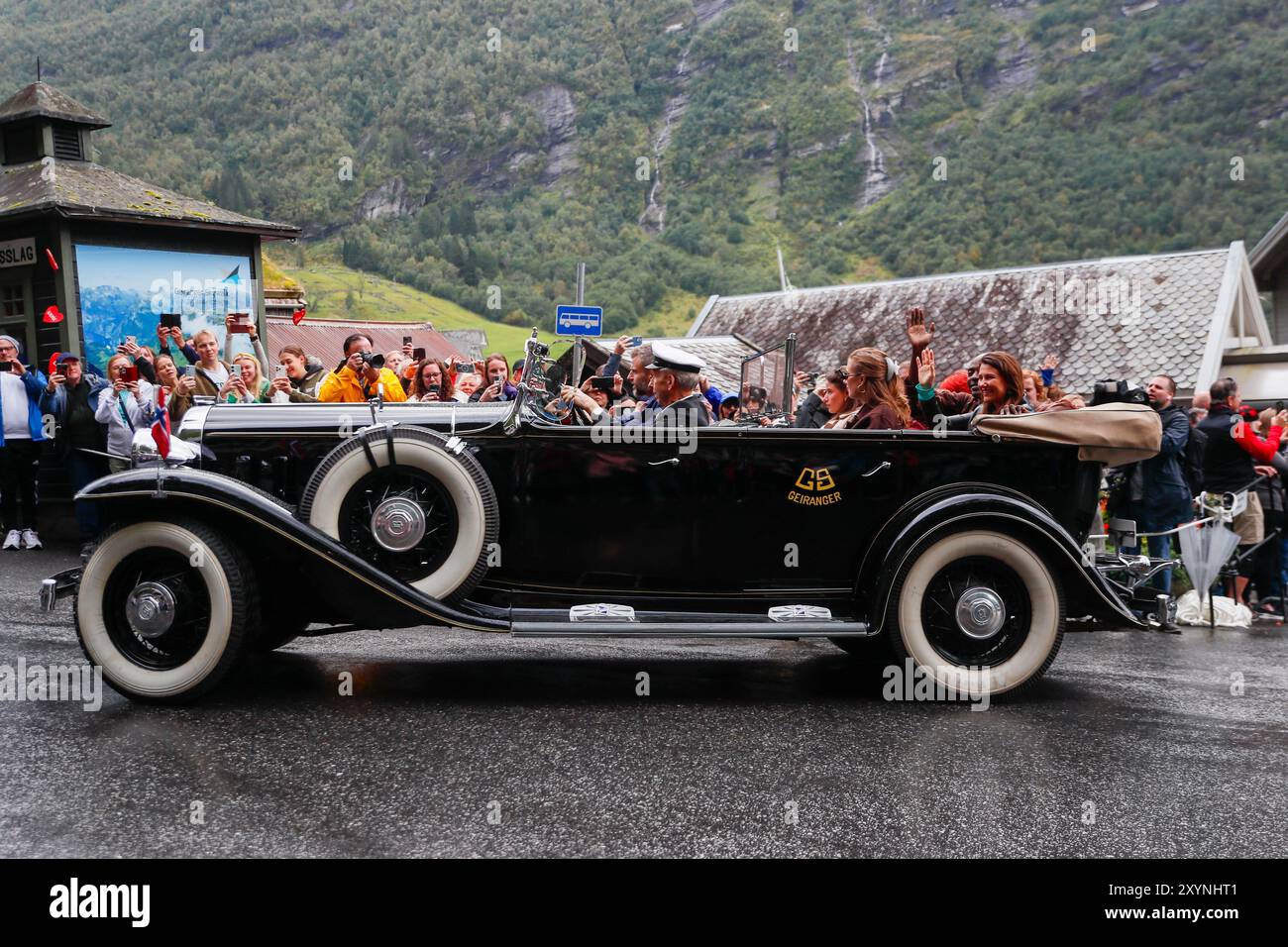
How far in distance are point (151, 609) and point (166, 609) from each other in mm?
65

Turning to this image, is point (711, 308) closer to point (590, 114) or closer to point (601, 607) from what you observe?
point (601, 607)

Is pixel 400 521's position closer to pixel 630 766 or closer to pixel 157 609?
pixel 157 609

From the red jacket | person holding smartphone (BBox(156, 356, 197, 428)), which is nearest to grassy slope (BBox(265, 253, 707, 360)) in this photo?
person holding smartphone (BBox(156, 356, 197, 428))

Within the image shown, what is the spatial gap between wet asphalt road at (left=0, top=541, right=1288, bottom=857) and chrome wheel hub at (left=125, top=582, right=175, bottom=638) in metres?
0.36

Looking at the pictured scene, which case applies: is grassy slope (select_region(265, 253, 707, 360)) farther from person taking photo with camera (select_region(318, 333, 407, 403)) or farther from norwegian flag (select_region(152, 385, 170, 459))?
norwegian flag (select_region(152, 385, 170, 459))

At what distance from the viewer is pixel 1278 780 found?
167 inches

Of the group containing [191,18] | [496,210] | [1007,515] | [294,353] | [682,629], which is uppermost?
[191,18]

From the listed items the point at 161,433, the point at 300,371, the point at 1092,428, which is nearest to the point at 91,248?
the point at 300,371

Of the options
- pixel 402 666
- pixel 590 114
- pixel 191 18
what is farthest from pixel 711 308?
pixel 191 18

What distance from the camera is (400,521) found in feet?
16.8

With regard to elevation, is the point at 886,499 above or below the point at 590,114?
below

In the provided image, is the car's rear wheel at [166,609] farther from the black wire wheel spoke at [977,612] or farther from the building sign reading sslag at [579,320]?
the building sign reading sslag at [579,320]

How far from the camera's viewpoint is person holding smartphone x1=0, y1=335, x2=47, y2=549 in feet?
33.9
